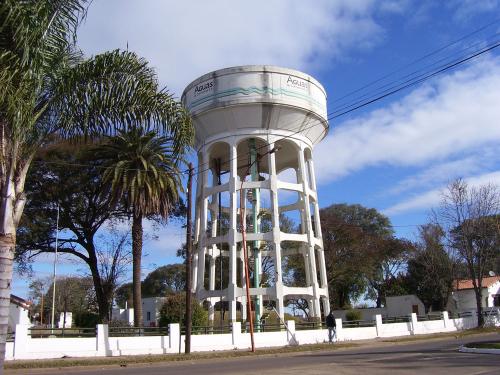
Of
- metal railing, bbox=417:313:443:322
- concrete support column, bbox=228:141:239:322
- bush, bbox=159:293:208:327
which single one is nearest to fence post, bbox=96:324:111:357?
bush, bbox=159:293:208:327

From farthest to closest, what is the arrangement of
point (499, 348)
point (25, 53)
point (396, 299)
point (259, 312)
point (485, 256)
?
1. point (396, 299)
2. point (485, 256)
3. point (259, 312)
4. point (499, 348)
5. point (25, 53)

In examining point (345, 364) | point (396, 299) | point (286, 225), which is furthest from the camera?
point (286, 225)

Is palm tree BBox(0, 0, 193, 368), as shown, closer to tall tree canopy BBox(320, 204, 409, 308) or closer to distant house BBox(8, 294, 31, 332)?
tall tree canopy BBox(320, 204, 409, 308)

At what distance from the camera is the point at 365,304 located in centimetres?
6769

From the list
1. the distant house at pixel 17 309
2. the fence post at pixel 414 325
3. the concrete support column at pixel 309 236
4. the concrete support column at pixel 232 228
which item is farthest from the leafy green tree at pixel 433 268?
the distant house at pixel 17 309

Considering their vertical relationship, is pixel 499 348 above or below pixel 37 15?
below

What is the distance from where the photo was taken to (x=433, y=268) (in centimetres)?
4712

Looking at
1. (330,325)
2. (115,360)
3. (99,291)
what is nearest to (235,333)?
(330,325)

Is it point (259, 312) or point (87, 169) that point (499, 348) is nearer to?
point (259, 312)

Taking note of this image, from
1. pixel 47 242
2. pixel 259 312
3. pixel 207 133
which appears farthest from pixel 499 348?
pixel 47 242

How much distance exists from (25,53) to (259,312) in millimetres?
26938

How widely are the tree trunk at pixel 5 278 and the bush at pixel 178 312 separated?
21.5m

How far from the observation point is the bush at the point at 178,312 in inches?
1113

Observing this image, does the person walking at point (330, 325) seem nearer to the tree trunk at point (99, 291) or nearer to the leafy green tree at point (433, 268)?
the tree trunk at point (99, 291)
